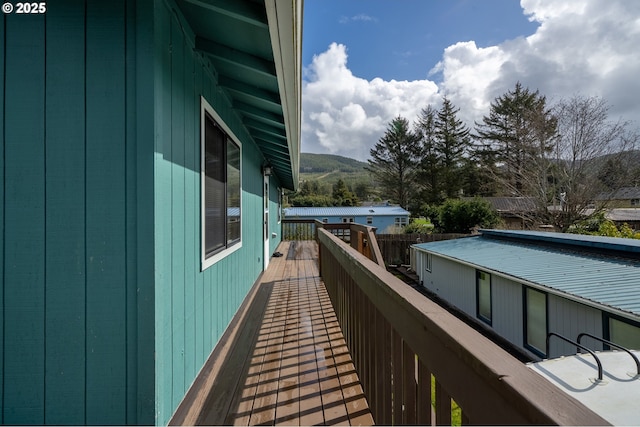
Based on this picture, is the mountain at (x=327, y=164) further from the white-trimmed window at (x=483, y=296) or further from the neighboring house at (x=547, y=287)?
the white-trimmed window at (x=483, y=296)

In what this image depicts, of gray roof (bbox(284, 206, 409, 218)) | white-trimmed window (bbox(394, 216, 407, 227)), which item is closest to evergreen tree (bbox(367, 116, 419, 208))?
gray roof (bbox(284, 206, 409, 218))

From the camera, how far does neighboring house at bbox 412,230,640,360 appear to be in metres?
5.25

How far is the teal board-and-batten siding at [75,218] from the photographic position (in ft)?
4.77

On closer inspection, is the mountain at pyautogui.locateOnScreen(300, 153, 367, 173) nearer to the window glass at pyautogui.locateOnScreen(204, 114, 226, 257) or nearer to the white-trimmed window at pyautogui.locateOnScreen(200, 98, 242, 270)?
the white-trimmed window at pyautogui.locateOnScreen(200, 98, 242, 270)

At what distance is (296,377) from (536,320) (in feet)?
25.0

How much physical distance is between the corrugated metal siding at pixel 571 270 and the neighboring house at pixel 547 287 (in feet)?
0.04

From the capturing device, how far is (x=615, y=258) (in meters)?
7.06

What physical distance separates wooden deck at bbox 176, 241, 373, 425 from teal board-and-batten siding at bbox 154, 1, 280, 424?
27cm

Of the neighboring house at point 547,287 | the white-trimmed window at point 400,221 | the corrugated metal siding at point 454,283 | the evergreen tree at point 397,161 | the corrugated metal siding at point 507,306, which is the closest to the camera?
the neighboring house at point 547,287

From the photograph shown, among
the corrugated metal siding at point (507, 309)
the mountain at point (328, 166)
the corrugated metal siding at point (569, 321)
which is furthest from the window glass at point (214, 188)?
the mountain at point (328, 166)

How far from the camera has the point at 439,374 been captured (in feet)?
2.46

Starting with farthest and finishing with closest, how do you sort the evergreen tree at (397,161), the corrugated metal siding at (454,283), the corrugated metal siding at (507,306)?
1. the evergreen tree at (397,161)
2. the corrugated metal siding at (454,283)
3. the corrugated metal siding at (507,306)

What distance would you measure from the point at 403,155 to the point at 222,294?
3050 centimetres

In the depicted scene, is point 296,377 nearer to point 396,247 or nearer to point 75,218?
point 75,218
